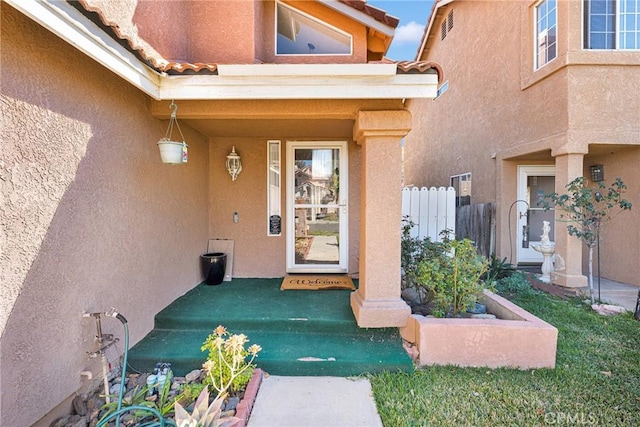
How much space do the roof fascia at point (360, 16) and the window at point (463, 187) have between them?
6.62 metres

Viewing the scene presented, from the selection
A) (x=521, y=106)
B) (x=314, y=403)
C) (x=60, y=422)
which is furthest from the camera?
(x=521, y=106)

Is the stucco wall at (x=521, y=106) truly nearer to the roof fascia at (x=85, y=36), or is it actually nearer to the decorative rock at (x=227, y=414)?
the decorative rock at (x=227, y=414)

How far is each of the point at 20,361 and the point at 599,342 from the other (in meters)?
6.64

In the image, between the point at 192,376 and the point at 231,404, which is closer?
the point at 231,404

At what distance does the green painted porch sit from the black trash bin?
44cm

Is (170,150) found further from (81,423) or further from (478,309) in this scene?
(478,309)

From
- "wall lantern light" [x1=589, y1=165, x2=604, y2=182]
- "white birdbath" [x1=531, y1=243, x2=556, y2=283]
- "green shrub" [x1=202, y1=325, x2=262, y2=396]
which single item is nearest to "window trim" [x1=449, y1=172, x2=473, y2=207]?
"wall lantern light" [x1=589, y1=165, x2=604, y2=182]

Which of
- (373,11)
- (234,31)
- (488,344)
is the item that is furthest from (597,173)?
(234,31)

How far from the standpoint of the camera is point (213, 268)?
579 cm

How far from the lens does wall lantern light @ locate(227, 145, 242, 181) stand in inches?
243

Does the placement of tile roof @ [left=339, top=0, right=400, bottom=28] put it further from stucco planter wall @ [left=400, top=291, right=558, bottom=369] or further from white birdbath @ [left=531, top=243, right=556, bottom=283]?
white birdbath @ [left=531, top=243, right=556, bottom=283]

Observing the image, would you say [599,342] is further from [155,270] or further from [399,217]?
[155,270]

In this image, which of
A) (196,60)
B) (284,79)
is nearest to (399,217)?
(284,79)

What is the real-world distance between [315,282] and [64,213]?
13.4 feet
